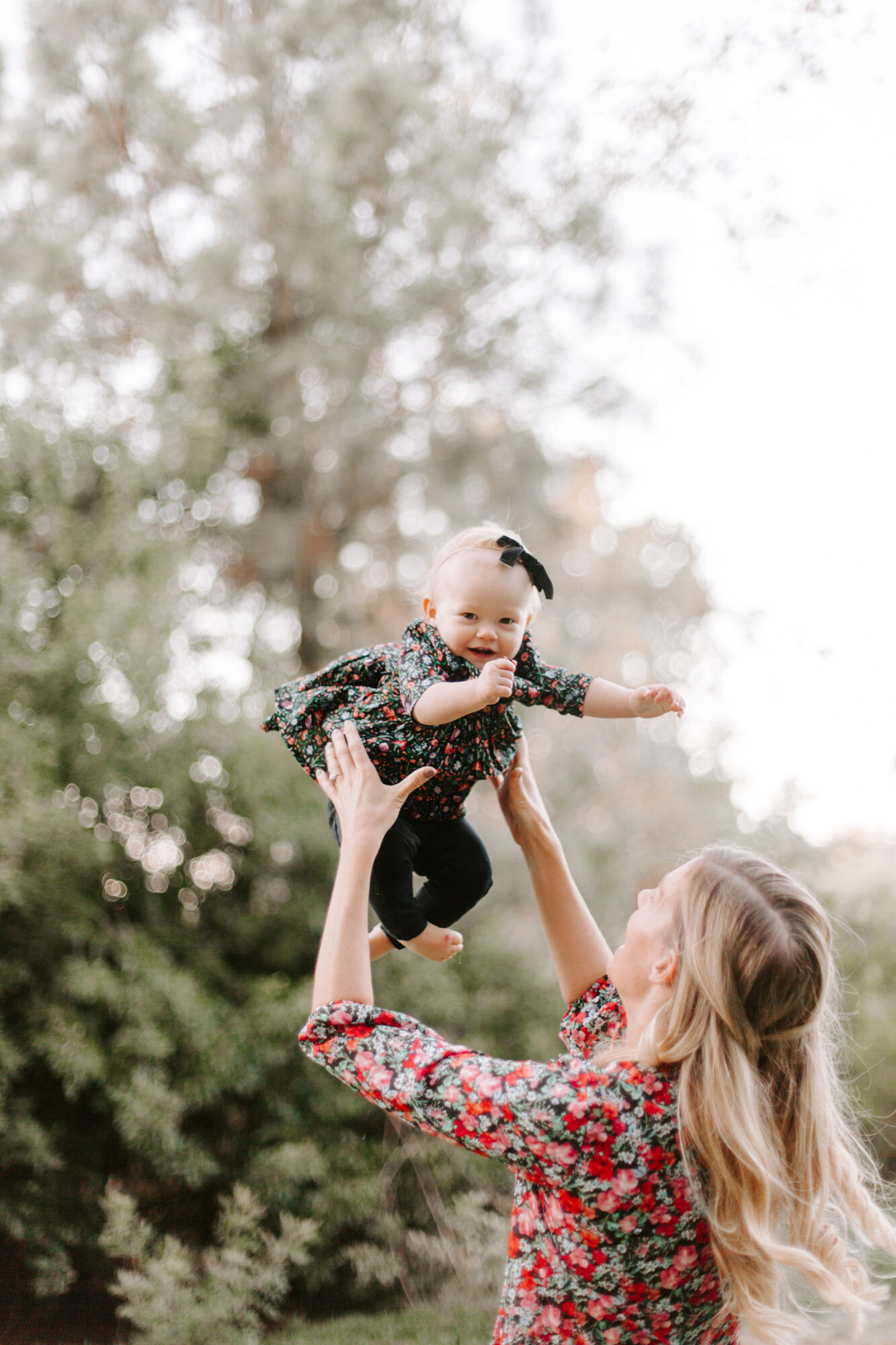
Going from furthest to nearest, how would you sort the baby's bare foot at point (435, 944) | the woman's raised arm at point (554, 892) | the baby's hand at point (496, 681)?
the baby's bare foot at point (435, 944)
the woman's raised arm at point (554, 892)
the baby's hand at point (496, 681)

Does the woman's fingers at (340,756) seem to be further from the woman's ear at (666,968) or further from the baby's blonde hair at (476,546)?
the woman's ear at (666,968)

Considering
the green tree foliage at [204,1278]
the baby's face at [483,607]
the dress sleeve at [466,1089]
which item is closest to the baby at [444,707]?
the baby's face at [483,607]

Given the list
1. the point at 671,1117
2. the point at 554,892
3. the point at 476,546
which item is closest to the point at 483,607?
the point at 476,546

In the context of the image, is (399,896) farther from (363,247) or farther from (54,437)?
(363,247)

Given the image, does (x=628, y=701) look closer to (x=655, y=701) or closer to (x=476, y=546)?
(x=655, y=701)

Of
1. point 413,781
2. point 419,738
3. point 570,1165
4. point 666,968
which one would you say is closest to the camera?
point 570,1165

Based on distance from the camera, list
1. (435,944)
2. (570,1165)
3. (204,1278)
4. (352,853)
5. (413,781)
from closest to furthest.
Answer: (570,1165) < (352,853) < (413,781) < (435,944) < (204,1278)

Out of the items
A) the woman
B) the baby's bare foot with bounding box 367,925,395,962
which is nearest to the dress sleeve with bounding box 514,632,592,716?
the woman

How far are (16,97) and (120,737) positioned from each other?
9.34 feet

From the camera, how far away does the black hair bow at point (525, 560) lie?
4.85 feet

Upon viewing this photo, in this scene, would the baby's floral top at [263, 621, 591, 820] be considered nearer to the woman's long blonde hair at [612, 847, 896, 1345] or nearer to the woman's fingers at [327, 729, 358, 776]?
the woman's fingers at [327, 729, 358, 776]

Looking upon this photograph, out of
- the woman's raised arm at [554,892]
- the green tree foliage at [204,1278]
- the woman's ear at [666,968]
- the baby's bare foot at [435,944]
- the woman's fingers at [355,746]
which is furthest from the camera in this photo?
the green tree foliage at [204,1278]

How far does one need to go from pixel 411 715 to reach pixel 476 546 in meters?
0.29

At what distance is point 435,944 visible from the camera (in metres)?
1.67
